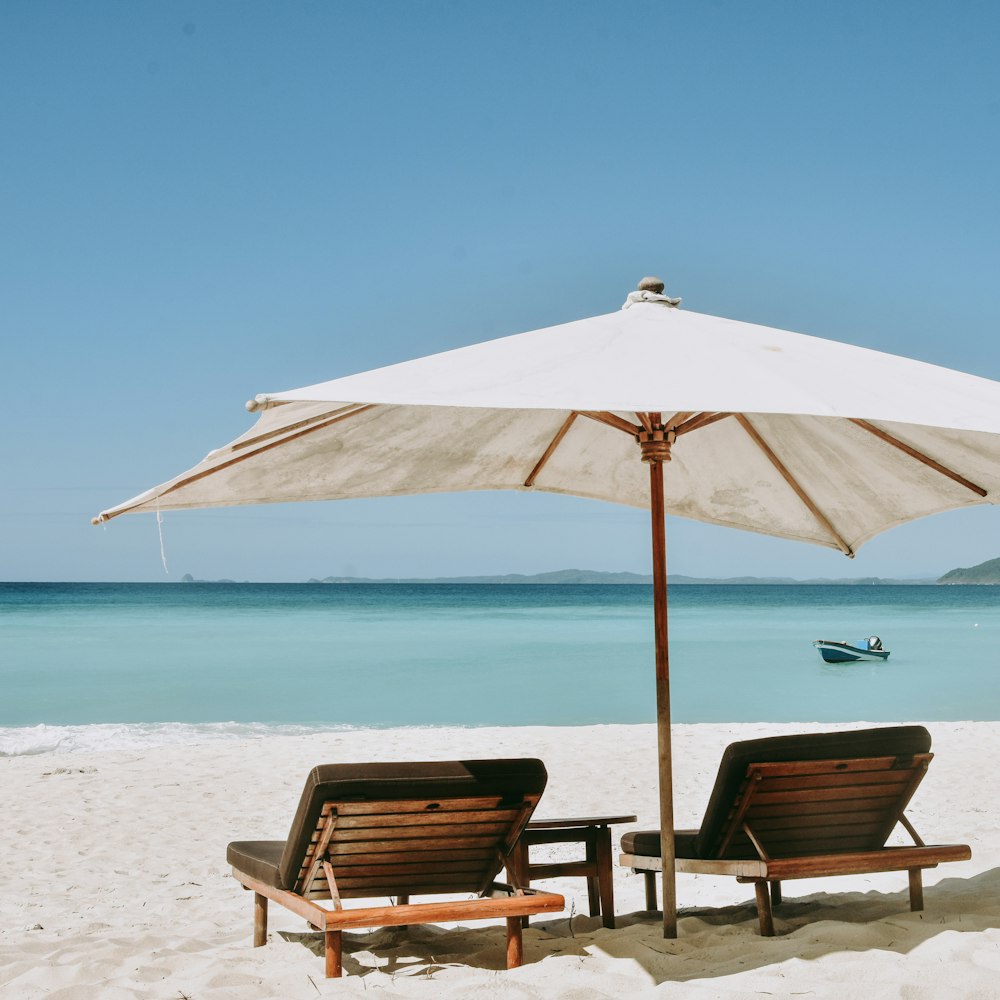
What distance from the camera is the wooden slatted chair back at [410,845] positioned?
3158 mm

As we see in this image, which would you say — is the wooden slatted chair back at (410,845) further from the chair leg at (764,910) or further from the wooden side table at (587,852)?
the chair leg at (764,910)

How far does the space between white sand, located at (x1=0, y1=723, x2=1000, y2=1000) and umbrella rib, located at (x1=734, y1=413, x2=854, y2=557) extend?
1.49 meters

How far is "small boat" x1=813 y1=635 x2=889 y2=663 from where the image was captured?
24.0 meters

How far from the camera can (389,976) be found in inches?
127

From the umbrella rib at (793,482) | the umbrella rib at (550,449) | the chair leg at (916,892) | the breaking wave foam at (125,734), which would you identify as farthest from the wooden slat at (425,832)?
the breaking wave foam at (125,734)

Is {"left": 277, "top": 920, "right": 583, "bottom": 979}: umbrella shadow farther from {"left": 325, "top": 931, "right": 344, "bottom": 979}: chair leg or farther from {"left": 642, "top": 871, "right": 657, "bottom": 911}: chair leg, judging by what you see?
{"left": 642, "top": 871, "right": 657, "bottom": 911}: chair leg

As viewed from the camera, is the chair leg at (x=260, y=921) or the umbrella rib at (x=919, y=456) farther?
the umbrella rib at (x=919, y=456)

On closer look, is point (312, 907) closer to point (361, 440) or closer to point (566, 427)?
point (361, 440)

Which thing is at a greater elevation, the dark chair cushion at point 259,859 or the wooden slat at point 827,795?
the wooden slat at point 827,795

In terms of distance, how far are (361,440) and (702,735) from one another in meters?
8.08

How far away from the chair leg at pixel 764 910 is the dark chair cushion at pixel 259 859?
5.10 feet

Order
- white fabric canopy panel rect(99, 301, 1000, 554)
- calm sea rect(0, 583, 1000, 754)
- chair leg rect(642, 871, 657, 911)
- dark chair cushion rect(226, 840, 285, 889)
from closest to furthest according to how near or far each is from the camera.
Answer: white fabric canopy panel rect(99, 301, 1000, 554), dark chair cushion rect(226, 840, 285, 889), chair leg rect(642, 871, 657, 911), calm sea rect(0, 583, 1000, 754)

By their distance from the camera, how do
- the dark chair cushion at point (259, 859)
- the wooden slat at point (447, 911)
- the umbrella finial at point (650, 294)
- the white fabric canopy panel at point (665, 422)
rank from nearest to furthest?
1. the white fabric canopy panel at point (665, 422)
2. the wooden slat at point (447, 911)
3. the dark chair cushion at point (259, 859)
4. the umbrella finial at point (650, 294)

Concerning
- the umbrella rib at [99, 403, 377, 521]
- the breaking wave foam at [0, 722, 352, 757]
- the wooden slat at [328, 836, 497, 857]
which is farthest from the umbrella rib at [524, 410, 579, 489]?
the breaking wave foam at [0, 722, 352, 757]
